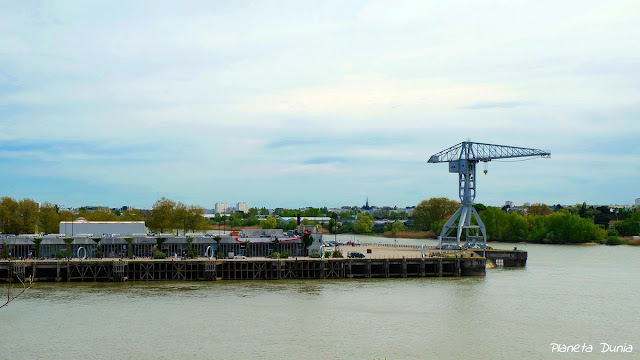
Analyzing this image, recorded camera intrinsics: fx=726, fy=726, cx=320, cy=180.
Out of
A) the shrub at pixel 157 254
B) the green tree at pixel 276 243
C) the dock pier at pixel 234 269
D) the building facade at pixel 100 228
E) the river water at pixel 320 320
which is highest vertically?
the building facade at pixel 100 228

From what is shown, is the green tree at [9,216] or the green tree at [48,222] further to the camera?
the green tree at [48,222]

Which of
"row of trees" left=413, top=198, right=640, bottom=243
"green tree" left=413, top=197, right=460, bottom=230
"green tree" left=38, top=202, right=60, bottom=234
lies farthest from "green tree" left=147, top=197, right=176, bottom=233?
"green tree" left=413, top=197, right=460, bottom=230

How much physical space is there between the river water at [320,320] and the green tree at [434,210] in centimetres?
11871

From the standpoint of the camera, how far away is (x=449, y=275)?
6956 centimetres

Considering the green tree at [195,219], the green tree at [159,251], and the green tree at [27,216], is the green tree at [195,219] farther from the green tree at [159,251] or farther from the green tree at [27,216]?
the green tree at [159,251]

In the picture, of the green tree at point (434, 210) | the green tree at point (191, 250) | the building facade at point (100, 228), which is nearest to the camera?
the green tree at point (191, 250)

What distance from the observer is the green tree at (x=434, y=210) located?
183 meters

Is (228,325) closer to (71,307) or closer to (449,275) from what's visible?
(71,307)

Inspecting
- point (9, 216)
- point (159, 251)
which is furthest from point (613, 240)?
point (9, 216)

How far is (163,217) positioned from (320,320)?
252 ft

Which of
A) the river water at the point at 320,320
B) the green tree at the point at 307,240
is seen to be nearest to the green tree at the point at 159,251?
the river water at the point at 320,320

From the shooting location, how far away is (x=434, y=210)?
18388 centimetres

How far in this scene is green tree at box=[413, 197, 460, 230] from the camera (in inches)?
7195

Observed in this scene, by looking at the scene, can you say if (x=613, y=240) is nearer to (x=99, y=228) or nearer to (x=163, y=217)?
(x=163, y=217)
